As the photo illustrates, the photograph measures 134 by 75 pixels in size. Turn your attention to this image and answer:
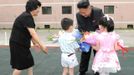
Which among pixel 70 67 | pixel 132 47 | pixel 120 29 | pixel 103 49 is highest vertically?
pixel 103 49

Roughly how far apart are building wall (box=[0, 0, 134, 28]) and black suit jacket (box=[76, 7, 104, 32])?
16272 mm

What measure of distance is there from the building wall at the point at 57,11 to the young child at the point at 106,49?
17.6m

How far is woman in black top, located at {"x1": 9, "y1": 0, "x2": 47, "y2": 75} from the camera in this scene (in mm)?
6973

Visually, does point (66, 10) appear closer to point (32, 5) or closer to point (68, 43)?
point (68, 43)

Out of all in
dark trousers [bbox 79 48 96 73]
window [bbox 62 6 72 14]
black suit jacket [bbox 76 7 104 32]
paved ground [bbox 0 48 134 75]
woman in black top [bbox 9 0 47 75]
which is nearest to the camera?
woman in black top [bbox 9 0 47 75]

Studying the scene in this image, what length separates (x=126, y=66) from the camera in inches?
393

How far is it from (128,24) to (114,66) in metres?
17.8

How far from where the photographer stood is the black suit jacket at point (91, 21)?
800 centimetres

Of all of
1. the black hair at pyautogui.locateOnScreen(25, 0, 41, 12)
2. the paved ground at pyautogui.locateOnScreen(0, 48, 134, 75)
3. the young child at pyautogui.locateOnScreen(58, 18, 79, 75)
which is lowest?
the paved ground at pyautogui.locateOnScreen(0, 48, 134, 75)

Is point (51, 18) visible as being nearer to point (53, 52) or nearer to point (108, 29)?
point (53, 52)

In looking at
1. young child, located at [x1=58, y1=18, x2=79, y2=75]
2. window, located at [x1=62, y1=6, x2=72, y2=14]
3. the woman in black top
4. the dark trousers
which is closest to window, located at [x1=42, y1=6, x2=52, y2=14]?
window, located at [x1=62, y1=6, x2=72, y2=14]

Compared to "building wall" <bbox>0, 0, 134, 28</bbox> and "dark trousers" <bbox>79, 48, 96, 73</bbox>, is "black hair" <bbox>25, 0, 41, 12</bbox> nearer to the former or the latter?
"dark trousers" <bbox>79, 48, 96, 73</bbox>

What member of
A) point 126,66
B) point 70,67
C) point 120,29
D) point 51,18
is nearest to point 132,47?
point 126,66

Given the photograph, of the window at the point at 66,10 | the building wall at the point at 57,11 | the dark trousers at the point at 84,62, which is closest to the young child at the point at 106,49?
the dark trousers at the point at 84,62
